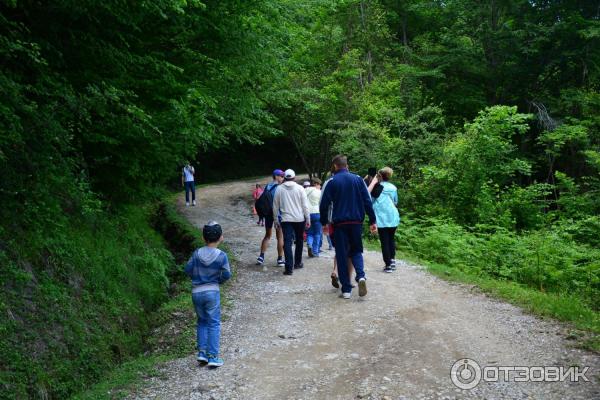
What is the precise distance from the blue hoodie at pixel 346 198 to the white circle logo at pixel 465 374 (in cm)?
283

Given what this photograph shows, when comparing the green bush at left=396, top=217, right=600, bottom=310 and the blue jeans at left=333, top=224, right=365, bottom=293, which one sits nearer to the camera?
the blue jeans at left=333, top=224, right=365, bottom=293

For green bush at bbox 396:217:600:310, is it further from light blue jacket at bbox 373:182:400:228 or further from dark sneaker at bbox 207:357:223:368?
dark sneaker at bbox 207:357:223:368

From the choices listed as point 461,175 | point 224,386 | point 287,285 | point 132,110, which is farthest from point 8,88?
point 461,175

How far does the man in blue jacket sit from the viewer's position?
7.50 meters

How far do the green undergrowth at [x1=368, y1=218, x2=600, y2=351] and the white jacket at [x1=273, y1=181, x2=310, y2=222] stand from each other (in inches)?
112

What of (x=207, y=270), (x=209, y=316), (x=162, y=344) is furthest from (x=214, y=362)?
(x=162, y=344)

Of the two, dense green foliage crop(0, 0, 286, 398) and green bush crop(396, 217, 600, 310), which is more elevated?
dense green foliage crop(0, 0, 286, 398)

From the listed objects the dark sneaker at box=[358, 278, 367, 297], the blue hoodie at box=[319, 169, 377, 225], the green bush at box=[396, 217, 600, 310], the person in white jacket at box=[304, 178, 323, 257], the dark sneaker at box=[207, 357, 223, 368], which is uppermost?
the blue hoodie at box=[319, 169, 377, 225]

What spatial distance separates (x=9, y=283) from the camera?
5.54 m

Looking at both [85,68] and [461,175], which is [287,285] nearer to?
[85,68]

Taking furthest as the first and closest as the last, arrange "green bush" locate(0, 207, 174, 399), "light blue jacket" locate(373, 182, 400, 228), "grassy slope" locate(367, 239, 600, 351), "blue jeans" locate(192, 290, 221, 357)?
"light blue jacket" locate(373, 182, 400, 228)
"grassy slope" locate(367, 239, 600, 351)
"blue jeans" locate(192, 290, 221, 357)
"green bush" locate(0, 207, 174, 399)

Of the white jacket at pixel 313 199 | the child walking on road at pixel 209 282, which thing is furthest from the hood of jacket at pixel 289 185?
the child walking on road at pixel 209 282

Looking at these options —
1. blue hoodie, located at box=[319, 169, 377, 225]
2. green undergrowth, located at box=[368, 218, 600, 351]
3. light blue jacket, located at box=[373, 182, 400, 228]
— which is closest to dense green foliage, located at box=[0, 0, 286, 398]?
blue hoodie, located at box=[319, 169, 377, 225]

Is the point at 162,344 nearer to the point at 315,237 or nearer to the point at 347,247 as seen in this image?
the point at 347,247
